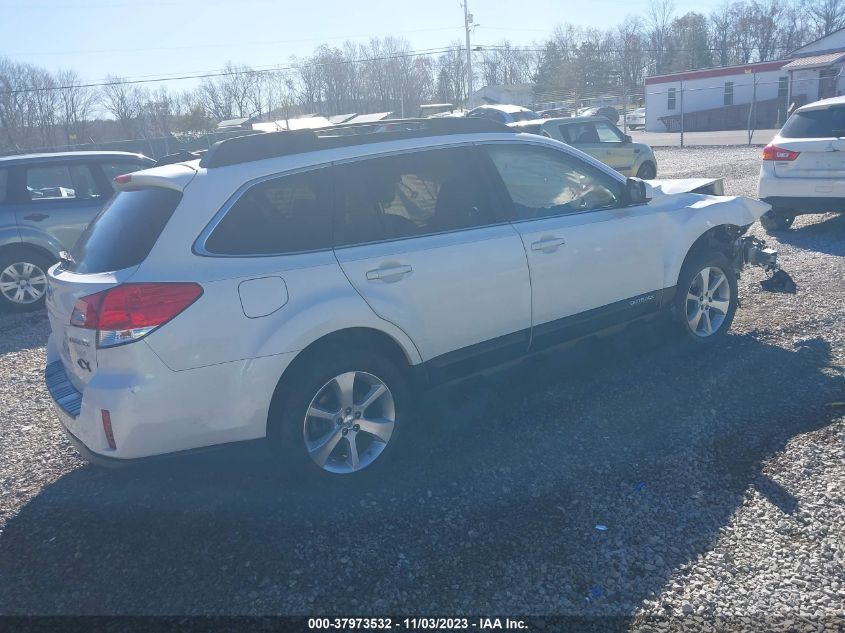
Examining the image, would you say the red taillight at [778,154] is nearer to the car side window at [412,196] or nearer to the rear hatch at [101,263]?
the car side window at [412,196]

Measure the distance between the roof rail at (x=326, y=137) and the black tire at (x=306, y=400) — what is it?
3.72 feet

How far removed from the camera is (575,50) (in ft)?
206

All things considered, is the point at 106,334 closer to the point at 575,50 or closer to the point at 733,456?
the point at 733,456

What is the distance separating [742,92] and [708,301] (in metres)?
46.1

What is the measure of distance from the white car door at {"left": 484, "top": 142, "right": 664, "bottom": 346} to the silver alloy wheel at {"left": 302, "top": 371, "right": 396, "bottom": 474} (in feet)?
3.86

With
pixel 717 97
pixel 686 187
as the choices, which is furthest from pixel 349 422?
pixel 717 97

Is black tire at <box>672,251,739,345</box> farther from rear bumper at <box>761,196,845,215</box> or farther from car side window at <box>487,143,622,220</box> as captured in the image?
rear bumper at <box>761,196,845,215</box>

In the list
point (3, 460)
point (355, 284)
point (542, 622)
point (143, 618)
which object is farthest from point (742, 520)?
point (3, 460)

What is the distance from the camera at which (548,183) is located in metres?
4.76

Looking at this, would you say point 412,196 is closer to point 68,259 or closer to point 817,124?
point 68,259

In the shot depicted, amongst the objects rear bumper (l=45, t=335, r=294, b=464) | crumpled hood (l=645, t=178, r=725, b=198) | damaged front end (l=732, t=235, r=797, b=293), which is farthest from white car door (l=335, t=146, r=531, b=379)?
damaged front end (l=732, t=235, r=797, b=293)

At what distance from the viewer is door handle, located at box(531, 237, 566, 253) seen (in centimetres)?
435

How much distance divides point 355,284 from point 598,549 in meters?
1.73

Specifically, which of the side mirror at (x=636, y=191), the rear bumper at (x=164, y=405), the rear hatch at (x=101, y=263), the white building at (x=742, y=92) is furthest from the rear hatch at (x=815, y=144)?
the white building at (x=742, y=92)
